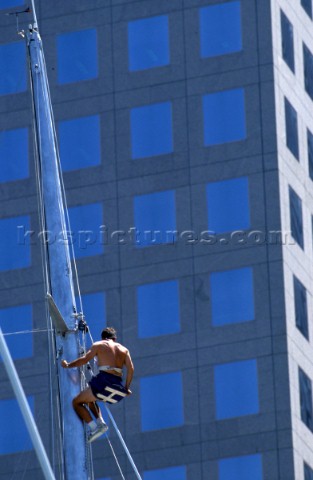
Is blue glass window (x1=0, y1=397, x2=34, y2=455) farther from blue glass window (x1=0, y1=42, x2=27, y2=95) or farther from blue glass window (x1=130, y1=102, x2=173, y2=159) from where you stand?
blue glass window (x1=0, y1=42, x2=27, y2=95)

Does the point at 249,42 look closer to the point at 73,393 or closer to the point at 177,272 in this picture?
the point at 177,272

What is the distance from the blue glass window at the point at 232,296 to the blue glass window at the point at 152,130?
5.45 metres

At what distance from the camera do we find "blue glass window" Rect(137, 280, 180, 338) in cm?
6469

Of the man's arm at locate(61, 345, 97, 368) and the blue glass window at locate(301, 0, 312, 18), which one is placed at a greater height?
the blue glass window at locate(301, 0, 312, 18)

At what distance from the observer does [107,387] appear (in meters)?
27.7

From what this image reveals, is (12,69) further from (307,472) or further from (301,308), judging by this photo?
(307,472)

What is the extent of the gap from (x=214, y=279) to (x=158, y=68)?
854 cm

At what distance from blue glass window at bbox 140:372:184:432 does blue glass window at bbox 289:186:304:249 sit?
6.58 metres

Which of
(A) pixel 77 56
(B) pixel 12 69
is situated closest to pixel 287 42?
(A) pixel 77 56

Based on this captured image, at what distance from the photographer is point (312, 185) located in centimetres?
6844

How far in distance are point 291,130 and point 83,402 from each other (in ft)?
134

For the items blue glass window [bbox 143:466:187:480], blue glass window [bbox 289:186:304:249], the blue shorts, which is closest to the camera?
the blue shorts

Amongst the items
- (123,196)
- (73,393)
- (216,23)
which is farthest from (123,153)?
(73,393)

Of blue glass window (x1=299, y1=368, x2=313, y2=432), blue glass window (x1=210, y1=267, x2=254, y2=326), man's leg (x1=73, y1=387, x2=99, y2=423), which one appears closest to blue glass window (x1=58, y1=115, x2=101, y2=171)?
blue glass window (x1=210, y1=267, x2=254, y2=326)
